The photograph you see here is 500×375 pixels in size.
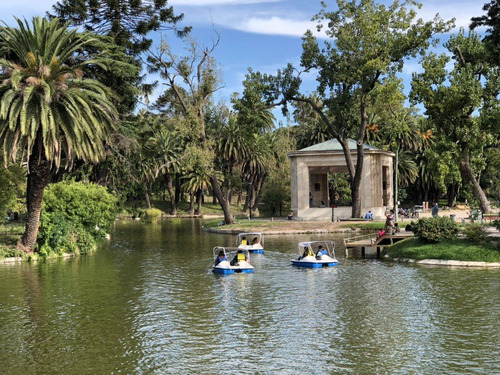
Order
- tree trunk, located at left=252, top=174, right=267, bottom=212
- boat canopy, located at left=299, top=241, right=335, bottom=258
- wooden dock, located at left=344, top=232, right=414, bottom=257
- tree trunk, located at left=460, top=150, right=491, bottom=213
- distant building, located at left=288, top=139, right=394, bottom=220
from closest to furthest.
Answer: boat canopy, located at left=299, top=241, right=335, bottom=258
wooden dock, located at left=344, top=232, right=414, bottom=257
tree trunk, located at left=460, top=150, right=491, bottom=213
distant building, located at left=288, top=139, right=394, bottom=220
tree trunk, located at left=252, top=174, right=267, bottom=212

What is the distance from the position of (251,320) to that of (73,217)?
2213 cm

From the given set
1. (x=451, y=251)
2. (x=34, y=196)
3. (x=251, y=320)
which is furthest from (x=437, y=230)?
(x=34, y=196)

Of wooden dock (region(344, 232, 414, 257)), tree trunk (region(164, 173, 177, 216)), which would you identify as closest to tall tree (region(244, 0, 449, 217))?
wooden dock (region(344, 232, 414, 257))

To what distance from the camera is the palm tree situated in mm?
31797

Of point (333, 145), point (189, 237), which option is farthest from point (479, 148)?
point (333, 145)

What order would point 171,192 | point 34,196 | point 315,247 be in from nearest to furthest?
1. point 34,196
2. point 315,247
3. point 171,192

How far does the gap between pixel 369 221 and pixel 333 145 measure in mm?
13824

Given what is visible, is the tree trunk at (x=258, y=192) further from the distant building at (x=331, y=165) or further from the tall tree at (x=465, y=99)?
the tall tree at (x=465, y=99)

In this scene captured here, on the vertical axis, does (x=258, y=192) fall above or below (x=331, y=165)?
below

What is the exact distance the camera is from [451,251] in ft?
104

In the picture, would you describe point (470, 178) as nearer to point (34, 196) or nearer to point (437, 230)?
point (437, 230)

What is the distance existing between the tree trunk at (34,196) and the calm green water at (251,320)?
10.5 feet

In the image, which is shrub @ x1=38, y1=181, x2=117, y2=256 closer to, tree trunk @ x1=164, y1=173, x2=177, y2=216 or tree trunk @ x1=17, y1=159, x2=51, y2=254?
tree trunk @ x1=17, y1=159, x2=51, y2=254

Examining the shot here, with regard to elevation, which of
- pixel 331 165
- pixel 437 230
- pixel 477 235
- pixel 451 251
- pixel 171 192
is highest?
pixel 331 165
